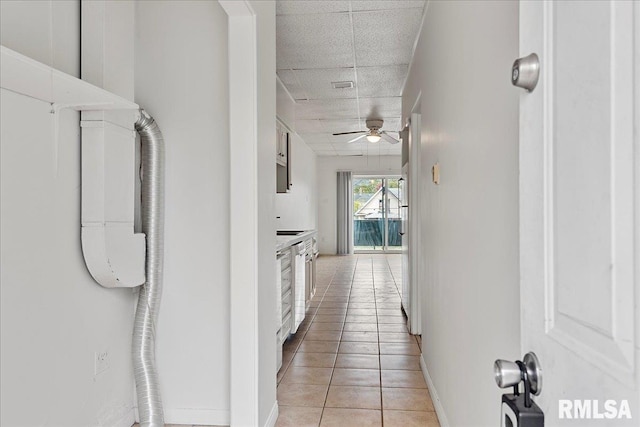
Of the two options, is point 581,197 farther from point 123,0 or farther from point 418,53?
point 418,53

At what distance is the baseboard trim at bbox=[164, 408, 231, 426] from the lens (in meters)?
2.45

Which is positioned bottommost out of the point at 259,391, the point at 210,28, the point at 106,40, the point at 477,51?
the point at 259,391

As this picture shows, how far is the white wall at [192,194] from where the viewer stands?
2463 mm

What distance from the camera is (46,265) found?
186 cm

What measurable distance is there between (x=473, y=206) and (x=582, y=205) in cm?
122

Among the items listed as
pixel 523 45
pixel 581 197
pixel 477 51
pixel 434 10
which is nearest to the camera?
pixel 581 197

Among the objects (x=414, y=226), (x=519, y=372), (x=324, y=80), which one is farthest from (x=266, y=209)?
(x=324, y=80)

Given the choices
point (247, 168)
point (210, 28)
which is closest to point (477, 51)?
point (247, 168)

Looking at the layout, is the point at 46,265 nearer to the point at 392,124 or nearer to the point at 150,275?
the point at 150,275

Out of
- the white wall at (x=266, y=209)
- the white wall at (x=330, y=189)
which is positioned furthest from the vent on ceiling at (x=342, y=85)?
the white wall at (x=330, y=189)

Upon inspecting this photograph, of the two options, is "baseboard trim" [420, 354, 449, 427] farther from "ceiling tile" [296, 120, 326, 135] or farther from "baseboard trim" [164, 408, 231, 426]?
"ceiling tile" [296, 120, 326, 135]

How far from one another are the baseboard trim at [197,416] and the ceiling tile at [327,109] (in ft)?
13.6

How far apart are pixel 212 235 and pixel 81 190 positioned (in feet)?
2.36

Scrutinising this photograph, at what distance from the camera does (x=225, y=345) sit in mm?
2467
